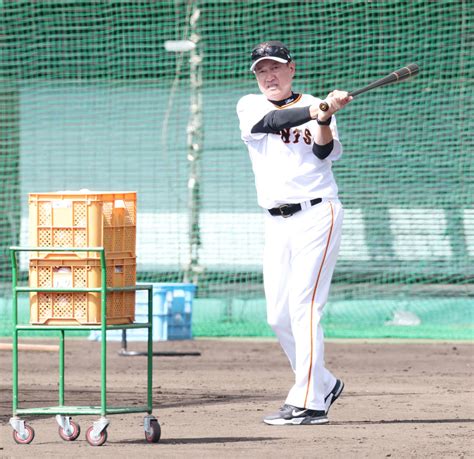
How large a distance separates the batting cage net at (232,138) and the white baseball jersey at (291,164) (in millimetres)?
6807

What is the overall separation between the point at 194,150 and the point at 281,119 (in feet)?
25.5

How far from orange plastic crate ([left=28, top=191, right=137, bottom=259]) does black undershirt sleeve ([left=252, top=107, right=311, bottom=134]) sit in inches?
39.9

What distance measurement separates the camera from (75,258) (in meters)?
6.32

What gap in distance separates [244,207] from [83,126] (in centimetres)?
228

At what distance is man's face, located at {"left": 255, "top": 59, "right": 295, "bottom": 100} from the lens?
7.29 m

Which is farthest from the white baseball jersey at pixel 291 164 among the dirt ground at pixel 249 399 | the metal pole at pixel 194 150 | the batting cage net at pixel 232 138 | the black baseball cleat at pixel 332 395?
the metal pole at pixel 194 150

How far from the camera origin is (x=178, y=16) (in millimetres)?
14906

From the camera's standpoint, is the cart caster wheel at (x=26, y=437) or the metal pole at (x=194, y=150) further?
A: the metal pole at (x=194, y=150)

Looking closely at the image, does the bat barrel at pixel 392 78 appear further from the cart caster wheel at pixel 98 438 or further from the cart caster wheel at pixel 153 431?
the cart caster wheel at pixel 98 438

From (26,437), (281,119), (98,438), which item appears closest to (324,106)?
(281,119)

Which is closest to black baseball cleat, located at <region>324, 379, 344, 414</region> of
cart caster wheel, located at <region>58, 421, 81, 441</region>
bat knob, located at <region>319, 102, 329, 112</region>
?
cart caster wheel, located at <region>58, 421, 81, 441</region>

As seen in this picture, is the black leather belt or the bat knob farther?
Result: the black leather belt

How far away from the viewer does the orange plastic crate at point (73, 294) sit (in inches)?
249

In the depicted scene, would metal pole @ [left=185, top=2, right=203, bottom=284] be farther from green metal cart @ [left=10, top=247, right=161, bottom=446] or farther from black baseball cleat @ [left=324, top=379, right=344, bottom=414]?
green metal cart @ [left=10, top=247, right=161, bottom=446]
